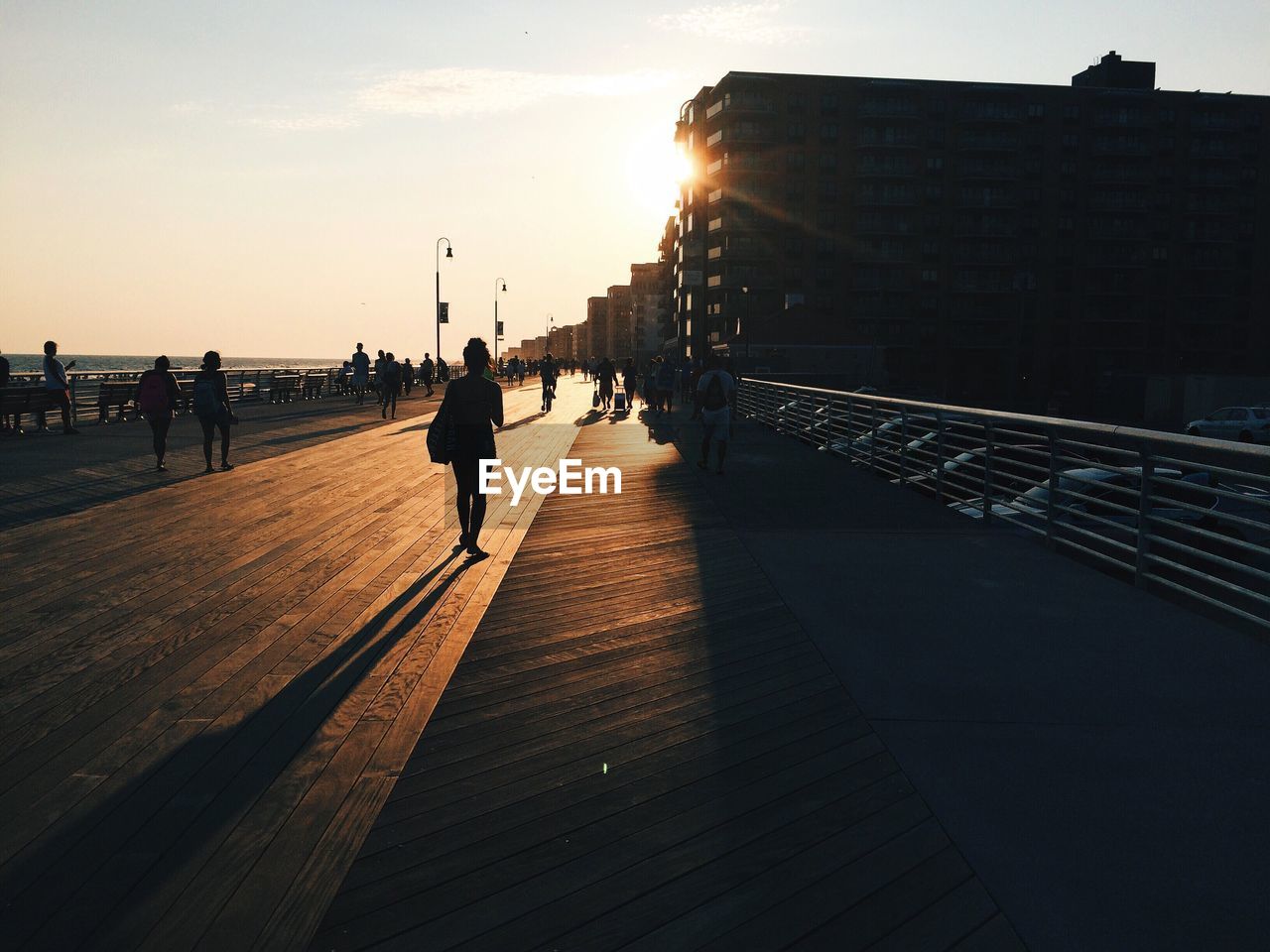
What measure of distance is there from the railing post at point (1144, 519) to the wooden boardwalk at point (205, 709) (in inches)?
192

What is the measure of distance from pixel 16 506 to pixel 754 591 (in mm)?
8682

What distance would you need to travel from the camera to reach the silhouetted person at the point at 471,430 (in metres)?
8.95

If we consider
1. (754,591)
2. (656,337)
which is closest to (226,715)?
(754,591)

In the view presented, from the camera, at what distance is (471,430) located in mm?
8992

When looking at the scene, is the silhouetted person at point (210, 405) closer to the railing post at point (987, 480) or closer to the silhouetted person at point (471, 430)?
the silhouetted person at point (471, 430)

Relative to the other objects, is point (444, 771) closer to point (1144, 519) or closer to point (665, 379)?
point (1144, 519)

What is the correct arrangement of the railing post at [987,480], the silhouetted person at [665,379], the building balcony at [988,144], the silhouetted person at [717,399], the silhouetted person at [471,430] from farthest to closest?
the building balcony at [988,144] → the silhouetted person at [665,379] → the silhouetted person at [717,399] → the railing post at [987,480] → the silhouetted person at [471,430]

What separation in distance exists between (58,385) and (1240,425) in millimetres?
36387

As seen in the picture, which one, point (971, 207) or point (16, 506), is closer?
point (16, 506)

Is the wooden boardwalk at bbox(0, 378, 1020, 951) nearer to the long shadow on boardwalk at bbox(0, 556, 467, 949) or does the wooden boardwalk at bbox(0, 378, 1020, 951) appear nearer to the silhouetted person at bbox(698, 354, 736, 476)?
the long shadow on boardwalk at bbox(0, 556, 467, 949)

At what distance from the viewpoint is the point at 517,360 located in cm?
7794

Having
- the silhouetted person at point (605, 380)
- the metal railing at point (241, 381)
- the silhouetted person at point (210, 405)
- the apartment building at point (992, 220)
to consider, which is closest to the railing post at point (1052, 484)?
the silhouetted person at point (210, 405)

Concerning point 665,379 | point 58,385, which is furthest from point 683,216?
point 58,385

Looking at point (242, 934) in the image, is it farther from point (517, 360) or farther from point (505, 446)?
point (517, 360)
